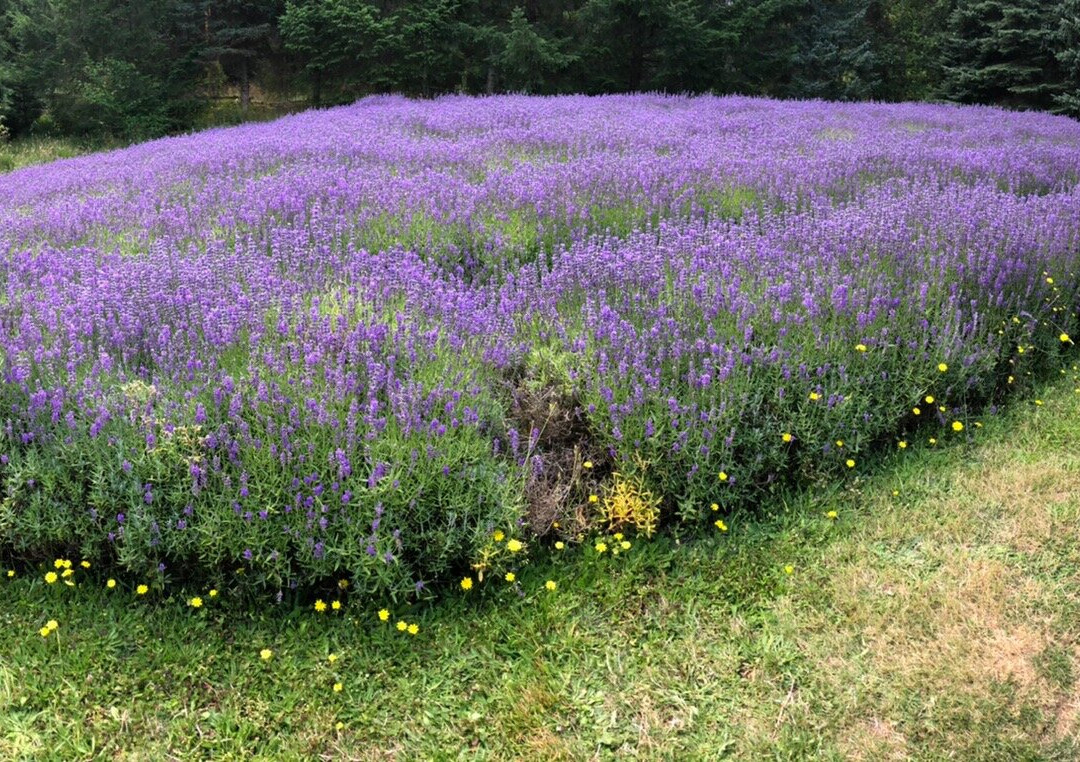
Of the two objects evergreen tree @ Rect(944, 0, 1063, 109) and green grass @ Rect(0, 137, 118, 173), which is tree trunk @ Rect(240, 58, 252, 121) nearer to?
green grass @ Rect(0, 137, 118, 173)

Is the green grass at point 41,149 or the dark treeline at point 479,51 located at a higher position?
the dark treeline at point 479,51

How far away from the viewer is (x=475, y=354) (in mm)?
3912

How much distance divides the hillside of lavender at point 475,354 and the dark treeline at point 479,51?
40.8 ft

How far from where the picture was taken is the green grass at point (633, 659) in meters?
2.70

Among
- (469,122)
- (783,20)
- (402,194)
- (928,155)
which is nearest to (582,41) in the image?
(783,20)

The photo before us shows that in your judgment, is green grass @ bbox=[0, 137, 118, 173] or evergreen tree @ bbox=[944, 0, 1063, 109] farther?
green grass @ bbox=[0, 137, 118, 173]

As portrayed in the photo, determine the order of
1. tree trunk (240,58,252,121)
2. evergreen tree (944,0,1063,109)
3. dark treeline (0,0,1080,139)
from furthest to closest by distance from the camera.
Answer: tree trunk (240,58,252,121) < dark treeline (0,0,1080,139) < evergreen tree (944,0,1063,109)

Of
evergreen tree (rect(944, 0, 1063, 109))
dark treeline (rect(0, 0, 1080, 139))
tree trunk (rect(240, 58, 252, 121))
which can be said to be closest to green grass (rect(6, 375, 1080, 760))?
dark treeline (rect(0, 0, 1080, 139))

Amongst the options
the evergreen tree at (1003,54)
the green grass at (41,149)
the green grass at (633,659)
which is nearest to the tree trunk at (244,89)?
the green grass at (41,149)

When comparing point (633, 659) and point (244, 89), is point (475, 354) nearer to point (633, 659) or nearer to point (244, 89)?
point (633, 659)

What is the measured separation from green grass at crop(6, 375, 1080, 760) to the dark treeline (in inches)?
622

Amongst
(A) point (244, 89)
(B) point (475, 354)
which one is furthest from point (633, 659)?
(A) point (244, 89)

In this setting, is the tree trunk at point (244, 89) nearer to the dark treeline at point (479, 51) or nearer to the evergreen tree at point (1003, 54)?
the dark treeline at point (479, 51)

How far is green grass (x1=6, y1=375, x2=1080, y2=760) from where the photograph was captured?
270 cm
